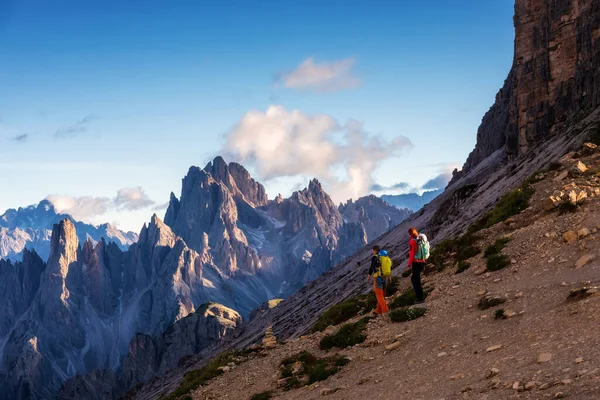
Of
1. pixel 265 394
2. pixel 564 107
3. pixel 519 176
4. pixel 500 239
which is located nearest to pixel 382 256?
pixel 500 239

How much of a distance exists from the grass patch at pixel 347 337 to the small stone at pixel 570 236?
8.28 metres

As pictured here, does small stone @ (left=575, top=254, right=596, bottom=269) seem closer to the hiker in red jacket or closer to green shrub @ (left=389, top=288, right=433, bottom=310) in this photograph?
the hiker in red jacket

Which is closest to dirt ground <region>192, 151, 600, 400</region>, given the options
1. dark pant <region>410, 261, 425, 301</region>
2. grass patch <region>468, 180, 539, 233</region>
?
dark pant <region>410, 261, 425, 301</region>

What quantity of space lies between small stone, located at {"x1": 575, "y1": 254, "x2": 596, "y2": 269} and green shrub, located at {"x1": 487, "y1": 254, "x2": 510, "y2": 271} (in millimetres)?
3391

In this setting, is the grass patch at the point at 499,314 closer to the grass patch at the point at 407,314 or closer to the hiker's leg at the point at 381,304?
the grass patch at the point at 407,314

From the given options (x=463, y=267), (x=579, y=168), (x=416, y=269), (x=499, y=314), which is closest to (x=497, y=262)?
(x=463, y=267)

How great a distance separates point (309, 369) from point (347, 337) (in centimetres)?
218

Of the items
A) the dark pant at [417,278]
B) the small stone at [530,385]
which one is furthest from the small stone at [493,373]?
the dark pant at [417,278]

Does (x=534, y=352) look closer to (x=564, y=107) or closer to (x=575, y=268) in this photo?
(x=575, y=268)

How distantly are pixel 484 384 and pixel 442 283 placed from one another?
11.9m

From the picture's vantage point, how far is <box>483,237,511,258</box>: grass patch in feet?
81.9

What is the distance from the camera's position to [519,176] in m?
52.2

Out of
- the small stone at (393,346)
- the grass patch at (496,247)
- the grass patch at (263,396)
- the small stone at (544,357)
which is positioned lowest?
the grass patch at (263,396)

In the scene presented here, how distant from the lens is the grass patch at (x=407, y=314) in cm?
2128
